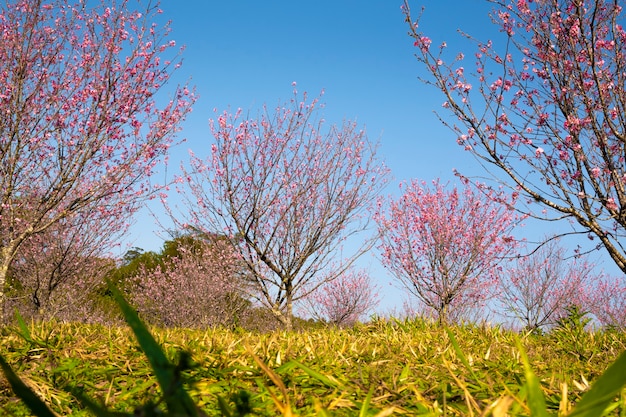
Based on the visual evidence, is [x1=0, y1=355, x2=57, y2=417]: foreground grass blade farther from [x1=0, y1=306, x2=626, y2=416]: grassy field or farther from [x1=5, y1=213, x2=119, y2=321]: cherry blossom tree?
[x1=5, y1=213, x2=119, y2=321]: cherry blossom tree

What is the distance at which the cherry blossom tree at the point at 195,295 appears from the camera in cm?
1977

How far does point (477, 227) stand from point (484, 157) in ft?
39.9

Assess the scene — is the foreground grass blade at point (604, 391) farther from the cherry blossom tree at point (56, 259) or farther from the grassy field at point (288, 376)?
the cherry blossom tree at point (56, 259)

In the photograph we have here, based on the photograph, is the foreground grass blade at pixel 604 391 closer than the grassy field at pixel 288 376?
Yes

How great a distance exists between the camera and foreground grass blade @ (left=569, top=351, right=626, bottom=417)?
1.62 feet

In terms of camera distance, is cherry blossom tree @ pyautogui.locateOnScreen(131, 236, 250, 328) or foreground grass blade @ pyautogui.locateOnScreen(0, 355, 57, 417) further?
cherry blossom tree @ pyautogui.locateOnScreen(131, 236, 250, 328)

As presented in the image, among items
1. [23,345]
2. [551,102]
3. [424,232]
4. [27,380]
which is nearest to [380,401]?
[27,380]

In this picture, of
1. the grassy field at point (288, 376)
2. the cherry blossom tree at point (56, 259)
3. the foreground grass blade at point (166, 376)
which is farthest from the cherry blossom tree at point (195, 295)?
the foreground grass blade at point (166, 376)

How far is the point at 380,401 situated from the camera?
1.38 metres

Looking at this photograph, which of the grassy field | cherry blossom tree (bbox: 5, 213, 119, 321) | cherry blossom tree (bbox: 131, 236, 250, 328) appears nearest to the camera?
the grassy field

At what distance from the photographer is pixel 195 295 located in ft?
67.9

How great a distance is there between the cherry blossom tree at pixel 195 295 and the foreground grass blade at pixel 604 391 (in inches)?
692

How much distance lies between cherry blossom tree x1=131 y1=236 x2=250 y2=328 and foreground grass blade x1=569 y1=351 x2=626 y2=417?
57.7ft

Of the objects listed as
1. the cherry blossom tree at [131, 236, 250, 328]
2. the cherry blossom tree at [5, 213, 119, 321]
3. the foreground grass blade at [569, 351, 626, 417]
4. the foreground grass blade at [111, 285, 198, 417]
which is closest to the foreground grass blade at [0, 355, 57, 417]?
the foreground grass blade at [111, 285, 198, 417]
